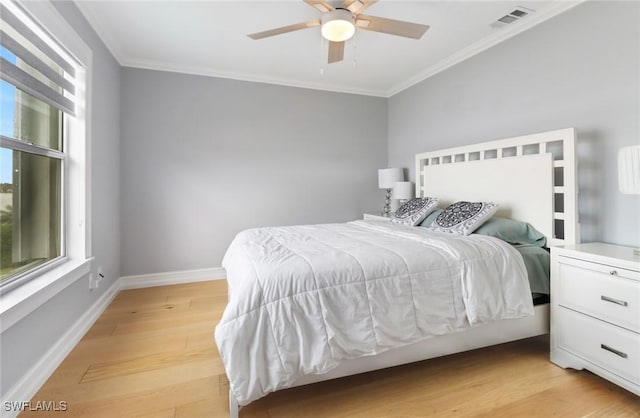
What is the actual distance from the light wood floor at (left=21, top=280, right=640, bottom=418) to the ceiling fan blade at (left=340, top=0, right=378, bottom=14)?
2.24m

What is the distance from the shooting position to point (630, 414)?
142cm

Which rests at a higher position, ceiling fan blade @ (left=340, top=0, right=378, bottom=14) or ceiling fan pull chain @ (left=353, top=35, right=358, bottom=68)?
ceiling fan pull chain @ (left=353, top=35, right=358, bottom=68)

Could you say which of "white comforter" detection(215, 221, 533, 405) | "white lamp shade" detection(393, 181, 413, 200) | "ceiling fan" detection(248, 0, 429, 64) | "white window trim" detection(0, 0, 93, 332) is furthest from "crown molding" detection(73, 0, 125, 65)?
"white lamp shade" detection(393, 181, 413, 200)

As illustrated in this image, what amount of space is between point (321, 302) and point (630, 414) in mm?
1570

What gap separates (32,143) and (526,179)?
11.1 feet

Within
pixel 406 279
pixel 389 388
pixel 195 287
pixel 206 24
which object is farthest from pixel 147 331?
pixel 206 24

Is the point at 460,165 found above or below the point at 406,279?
above

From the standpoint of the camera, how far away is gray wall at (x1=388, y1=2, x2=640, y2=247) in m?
1.91

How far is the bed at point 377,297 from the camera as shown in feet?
4.24

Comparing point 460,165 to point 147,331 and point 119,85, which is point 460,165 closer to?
point 147,331

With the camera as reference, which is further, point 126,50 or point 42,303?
point 126,50

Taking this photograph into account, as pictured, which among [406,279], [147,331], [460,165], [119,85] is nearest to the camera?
[406,279]

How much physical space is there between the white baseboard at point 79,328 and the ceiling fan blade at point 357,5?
2.74 meters

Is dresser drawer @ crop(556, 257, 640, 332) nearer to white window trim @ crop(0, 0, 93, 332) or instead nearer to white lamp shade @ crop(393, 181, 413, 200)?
white lamp shade @ crop(393, 181, 413, 200)
